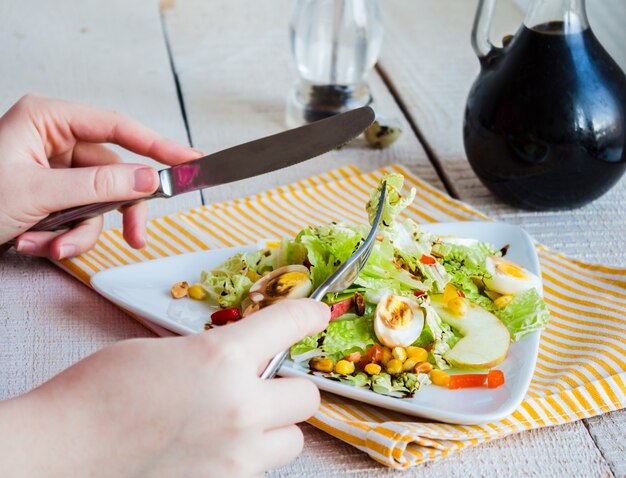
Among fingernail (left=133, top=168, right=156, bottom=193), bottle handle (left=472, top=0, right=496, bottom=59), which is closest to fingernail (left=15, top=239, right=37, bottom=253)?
fingernail (left=133, top=168, right=156, bottom=193)

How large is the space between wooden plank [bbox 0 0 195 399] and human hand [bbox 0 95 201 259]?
77mm

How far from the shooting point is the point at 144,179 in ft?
3.96

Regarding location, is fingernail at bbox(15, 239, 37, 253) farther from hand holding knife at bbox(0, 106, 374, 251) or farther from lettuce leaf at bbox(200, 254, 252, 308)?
lettuce leaf at bbox(200, 254, 252, 308)

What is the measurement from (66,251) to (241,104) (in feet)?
2.50

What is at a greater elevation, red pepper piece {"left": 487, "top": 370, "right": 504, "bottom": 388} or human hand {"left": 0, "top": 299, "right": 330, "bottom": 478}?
human hand {"left": 0, "top": 299, "right": 330, "bottom": 478}

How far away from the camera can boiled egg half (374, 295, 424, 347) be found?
1.06 metres

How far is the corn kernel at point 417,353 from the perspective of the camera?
3.47 feet

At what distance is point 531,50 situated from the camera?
146 cm

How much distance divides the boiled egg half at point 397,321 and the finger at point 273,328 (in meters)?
0.21

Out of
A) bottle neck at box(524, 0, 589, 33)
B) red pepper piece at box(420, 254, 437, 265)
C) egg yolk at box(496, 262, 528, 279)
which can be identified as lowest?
egg yolk at box(496, 262, 528, 279)

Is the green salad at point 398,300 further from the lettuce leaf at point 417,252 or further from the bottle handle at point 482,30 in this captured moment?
the bottle handle at point 482,30

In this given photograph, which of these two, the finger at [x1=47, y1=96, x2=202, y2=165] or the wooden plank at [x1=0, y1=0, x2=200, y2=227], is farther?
the wooden plank at [x1=0, y1=0, x2=200, y2=227]

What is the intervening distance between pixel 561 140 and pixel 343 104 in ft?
1.85

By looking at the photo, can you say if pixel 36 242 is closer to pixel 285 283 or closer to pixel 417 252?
pixel 285 283
